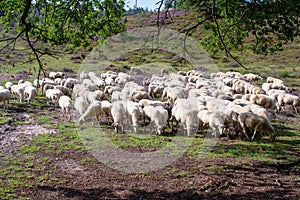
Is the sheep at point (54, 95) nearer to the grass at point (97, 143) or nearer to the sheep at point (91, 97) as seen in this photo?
the grass at point (97, 143)

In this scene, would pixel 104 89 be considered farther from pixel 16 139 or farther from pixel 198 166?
pixel 198 166

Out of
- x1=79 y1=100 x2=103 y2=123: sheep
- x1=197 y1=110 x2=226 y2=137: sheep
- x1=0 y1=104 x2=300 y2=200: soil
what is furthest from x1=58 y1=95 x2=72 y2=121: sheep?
x1=197 y1=110 x2=226 y2=137: sheep

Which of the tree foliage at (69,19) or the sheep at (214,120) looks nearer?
the tree foliage at (69,19)

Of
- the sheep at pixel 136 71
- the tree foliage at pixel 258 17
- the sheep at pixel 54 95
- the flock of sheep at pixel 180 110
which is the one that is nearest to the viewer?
the tree foliage at pixel 258 17

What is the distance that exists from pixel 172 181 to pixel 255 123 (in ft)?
13.5

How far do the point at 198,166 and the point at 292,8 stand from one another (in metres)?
4.58

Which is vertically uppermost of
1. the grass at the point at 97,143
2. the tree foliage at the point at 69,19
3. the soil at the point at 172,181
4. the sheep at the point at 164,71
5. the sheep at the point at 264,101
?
the tree foliage at the point at 69,19

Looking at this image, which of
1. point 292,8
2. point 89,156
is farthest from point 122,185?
point 292,8

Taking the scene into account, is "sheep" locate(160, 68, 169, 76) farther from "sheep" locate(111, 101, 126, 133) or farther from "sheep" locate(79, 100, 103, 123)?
"sheep" locate(111, 101, 126, 133)

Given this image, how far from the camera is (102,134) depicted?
10656 millimetres

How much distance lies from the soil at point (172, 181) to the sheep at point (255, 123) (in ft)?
6.32

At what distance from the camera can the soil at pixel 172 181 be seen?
653 cm

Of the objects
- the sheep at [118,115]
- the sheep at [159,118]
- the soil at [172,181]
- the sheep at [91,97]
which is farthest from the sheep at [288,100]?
the sheep at [91,97]

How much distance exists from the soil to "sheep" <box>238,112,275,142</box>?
6.32 feet
